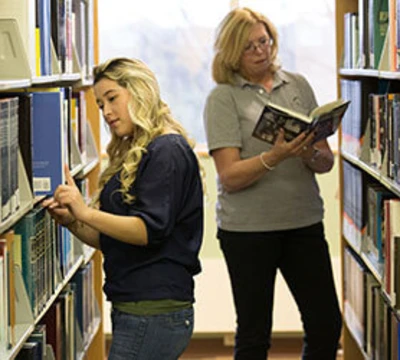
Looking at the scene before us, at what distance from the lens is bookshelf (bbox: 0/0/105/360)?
7.72 ft

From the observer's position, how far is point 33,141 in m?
2.68

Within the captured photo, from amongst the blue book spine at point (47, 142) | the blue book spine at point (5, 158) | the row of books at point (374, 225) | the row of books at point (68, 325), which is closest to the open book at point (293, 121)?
the row of books at point (374, 225)

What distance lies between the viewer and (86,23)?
12.5ft

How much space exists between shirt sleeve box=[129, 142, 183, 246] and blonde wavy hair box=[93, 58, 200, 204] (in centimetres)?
3

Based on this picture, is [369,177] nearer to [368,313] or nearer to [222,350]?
[368,313]

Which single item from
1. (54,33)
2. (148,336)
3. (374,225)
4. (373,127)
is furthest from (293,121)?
(148,336)

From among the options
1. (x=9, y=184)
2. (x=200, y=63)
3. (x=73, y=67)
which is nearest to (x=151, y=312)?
(x=9, y=184)

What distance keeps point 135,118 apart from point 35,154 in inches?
15.5

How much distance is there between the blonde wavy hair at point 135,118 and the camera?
7.93 feet

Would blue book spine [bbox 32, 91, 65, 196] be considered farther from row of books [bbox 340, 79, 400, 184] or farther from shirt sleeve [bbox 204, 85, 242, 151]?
row of books [bbox 340, 79, 400, 184]

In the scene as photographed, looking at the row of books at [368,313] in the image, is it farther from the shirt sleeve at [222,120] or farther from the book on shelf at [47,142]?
the book on shelf at [47,142]

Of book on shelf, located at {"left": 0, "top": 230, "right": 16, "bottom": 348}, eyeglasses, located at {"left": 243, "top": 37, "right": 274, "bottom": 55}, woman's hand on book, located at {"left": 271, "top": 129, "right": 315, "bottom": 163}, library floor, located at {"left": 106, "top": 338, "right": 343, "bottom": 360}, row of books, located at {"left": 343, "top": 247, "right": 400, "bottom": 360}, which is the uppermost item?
eyeglasses, located at {"left": 243, "top": 37, "right": 274, "bottom": 55}

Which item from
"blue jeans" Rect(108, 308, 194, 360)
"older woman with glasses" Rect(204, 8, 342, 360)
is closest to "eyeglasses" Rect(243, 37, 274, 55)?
"older woman with glasses" Rect(204, 8, 342, 360)

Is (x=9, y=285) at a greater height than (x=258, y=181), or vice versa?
(x=258, y=181)
